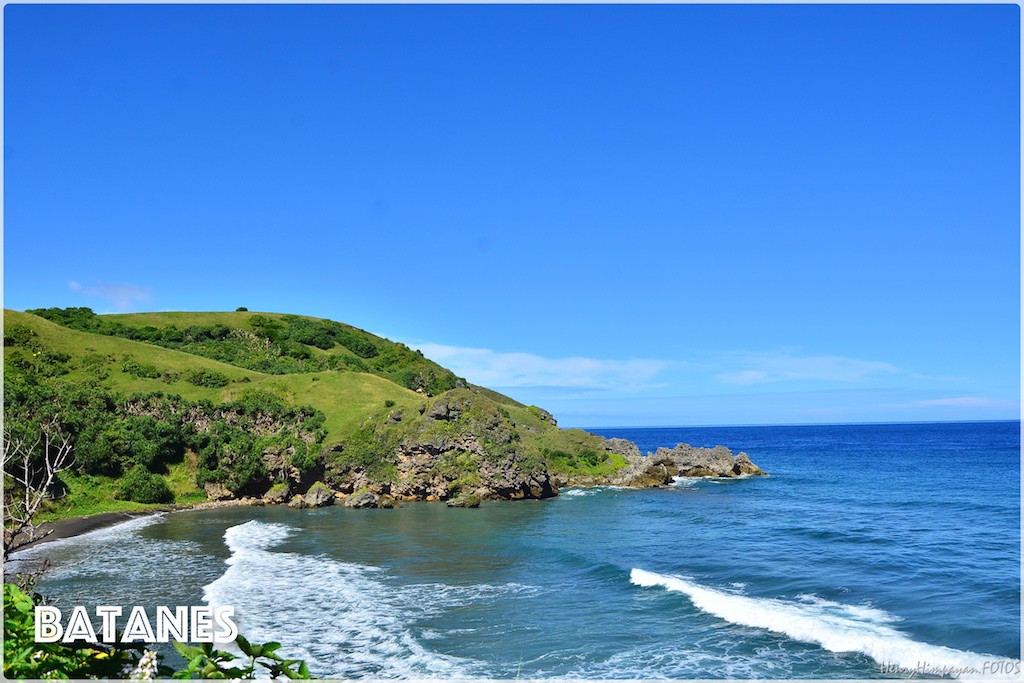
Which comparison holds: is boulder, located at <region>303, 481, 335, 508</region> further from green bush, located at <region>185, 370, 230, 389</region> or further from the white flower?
the white flower

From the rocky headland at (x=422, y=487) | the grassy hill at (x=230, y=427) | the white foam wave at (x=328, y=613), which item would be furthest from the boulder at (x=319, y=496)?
the white foam wave at (x=328, y=613)

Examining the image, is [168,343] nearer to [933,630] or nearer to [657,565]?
[657,565]

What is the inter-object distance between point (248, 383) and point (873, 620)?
213 ft

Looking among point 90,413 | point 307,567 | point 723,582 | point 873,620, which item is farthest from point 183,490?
point 873,620

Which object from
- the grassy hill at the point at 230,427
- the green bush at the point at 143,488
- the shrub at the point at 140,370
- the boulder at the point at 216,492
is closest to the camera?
the green bush at the point at 143,488

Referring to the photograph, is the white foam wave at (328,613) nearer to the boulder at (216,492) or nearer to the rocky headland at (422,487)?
the rocky headland at (422,487)

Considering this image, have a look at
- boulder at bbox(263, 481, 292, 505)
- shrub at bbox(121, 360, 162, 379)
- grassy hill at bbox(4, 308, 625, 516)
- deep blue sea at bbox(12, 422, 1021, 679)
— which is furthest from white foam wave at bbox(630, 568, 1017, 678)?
shrub at bbox(121, 360, 162, 379)

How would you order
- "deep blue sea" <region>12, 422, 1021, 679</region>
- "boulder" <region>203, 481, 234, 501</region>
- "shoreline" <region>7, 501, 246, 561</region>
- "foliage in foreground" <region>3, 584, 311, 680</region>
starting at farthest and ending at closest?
"boulder" <region>203, 481, 234, 501</region> < "shoreline" <region>7, 501, 246, 561</region> < "deep blue sea" <region>12, 422, 1021, 679</region> < "foliage in foreground" <region>3, 584, 311, 680</region>

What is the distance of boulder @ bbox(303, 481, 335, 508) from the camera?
59.2m

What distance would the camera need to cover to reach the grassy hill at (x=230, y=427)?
59875mm

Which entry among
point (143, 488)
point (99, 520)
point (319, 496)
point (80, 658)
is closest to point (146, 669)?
point (80, 658)

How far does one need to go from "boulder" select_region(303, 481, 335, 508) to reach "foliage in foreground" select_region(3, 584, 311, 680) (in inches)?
2105

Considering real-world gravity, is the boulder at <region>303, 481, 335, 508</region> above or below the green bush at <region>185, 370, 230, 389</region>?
below

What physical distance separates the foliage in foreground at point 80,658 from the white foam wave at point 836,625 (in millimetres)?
20043
